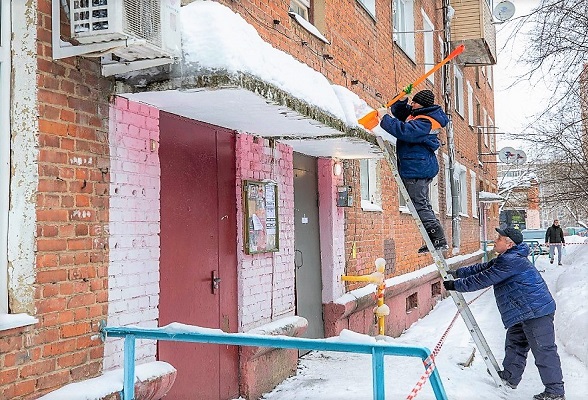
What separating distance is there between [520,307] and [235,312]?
8.68 ft

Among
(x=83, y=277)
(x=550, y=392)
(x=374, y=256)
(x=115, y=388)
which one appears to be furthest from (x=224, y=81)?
(x=374, y=256)

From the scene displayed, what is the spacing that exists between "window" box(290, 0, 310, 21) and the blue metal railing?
4.39 metres

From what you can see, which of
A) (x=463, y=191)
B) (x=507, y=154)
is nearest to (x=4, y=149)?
(x=463, y=191)

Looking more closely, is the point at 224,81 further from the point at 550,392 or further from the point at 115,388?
the point at 550,392

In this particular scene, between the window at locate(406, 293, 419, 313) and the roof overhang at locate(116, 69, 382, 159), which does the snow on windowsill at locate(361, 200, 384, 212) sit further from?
the roof overhang at locate(116, 69, 382, 159)

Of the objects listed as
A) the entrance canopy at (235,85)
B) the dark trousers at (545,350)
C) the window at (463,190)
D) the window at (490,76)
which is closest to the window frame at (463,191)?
the window at (463,190)

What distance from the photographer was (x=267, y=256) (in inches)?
239

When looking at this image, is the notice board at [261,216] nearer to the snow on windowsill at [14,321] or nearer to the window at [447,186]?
the snow on windowsill at [14,321]

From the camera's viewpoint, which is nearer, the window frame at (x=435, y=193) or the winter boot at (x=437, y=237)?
the winter boot at (x=437, y=237)

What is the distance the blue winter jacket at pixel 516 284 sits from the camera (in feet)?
18.4

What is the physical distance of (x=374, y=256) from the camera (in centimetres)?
905

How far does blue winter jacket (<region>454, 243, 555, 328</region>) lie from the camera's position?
560cm

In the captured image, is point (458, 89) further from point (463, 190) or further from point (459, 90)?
point (463, 190)

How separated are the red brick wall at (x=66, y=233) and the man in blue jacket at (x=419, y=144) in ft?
8.44
